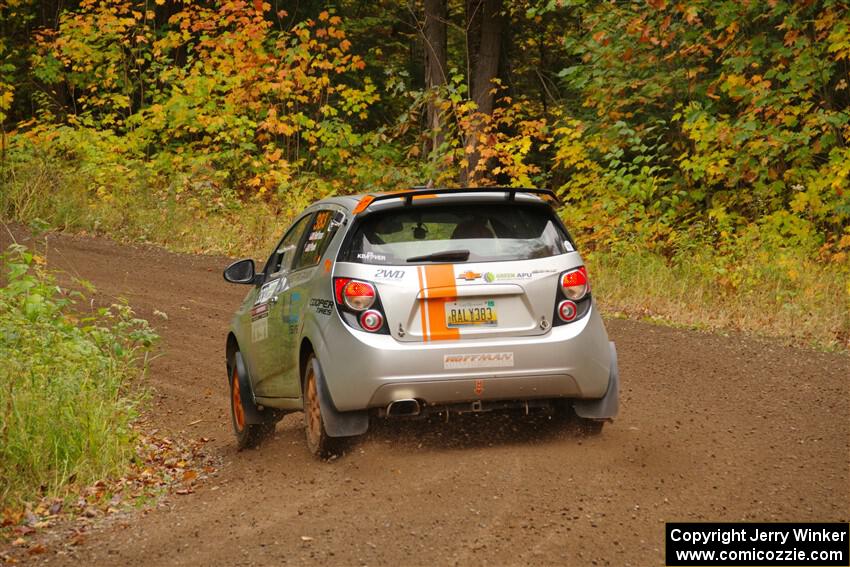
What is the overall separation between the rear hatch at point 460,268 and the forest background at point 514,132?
6.86 m

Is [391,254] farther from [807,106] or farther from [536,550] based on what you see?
[807,106]


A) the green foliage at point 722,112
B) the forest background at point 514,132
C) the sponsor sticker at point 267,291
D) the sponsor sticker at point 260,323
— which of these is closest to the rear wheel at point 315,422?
the sponsor sticker at point 260,323

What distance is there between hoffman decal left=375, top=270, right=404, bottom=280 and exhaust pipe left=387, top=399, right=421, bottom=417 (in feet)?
2.54

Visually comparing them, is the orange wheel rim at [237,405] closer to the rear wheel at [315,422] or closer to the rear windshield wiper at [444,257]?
the rear wheel at [315,422]

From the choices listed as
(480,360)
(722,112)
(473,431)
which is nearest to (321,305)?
(480,360)

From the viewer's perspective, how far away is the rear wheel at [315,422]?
7.77 metres

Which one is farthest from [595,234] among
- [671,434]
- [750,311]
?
[671,434]

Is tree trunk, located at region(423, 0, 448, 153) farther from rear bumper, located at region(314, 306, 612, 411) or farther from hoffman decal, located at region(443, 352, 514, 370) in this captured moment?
hoffman decal, located at region(443, 352, 514, 370)

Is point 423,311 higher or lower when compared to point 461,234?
lower

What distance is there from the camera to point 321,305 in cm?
780

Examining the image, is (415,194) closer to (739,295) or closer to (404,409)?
(404,409)

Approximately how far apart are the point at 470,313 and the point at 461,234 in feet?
1.98

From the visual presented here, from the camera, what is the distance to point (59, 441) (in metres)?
8.07

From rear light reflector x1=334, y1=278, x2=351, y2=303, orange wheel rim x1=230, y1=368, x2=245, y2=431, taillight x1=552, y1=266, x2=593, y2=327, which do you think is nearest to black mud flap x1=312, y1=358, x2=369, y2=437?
rear light reflector x1=334, y1=278, x2=351, y2=303
